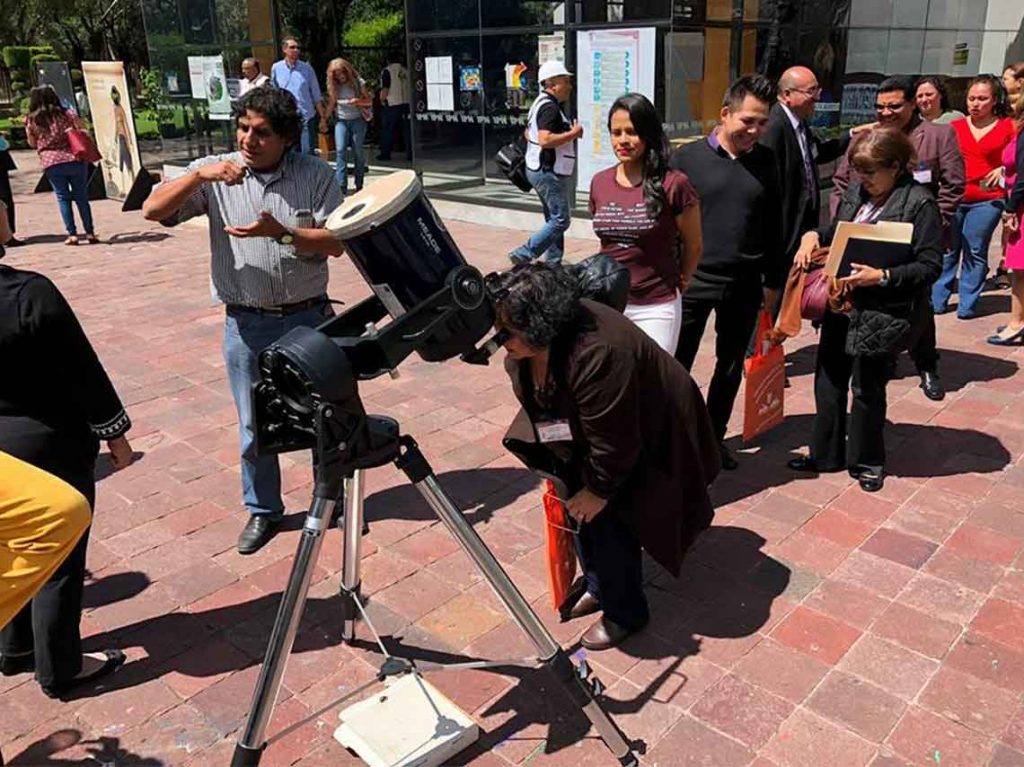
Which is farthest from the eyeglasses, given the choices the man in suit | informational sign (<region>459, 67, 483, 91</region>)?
informational sign (<region>459, 67, 483, 91</region>)

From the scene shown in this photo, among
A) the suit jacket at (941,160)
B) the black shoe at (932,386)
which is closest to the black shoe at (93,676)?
the black shoe at (932,386)

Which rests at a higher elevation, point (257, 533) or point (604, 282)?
point (604, 282)

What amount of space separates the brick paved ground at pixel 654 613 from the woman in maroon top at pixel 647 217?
0.98 meters

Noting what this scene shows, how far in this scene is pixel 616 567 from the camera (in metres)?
2.90

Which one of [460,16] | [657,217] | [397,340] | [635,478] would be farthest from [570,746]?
[460,16]

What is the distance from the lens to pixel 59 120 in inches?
385

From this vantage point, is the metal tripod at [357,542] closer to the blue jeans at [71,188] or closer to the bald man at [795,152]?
the bald man at [795,152]

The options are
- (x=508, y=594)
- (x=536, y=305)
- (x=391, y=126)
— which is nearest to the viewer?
(x=508, y=594)

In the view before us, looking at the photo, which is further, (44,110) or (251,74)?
(251,74)

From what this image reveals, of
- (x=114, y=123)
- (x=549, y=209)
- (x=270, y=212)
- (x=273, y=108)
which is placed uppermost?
(x=273, y=108)

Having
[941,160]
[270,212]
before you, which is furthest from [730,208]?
[941,160]

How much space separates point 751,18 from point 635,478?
698cm

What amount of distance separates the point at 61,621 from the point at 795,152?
3.59m

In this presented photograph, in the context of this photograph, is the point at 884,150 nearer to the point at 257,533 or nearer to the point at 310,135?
the point at 257,533
